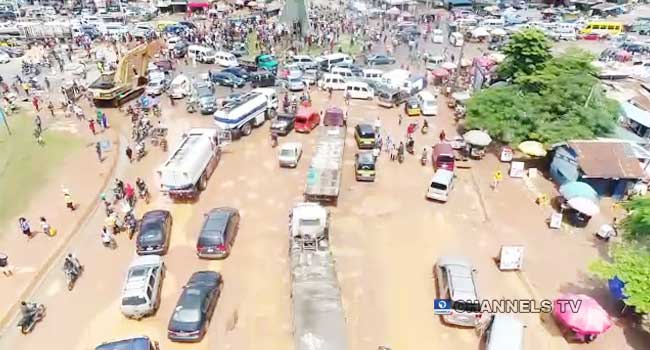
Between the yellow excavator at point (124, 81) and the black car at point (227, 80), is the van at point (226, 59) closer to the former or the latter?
the black car at point (227, 80)

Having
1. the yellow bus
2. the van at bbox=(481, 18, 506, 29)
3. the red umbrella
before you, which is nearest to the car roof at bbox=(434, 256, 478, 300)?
the red umbrella

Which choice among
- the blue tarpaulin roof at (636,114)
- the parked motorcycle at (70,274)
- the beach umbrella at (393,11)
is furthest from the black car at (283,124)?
the beach umbrella at (393,11)

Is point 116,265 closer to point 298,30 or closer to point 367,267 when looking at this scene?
point 367,267

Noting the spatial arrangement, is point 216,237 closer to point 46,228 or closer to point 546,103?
point 46,228

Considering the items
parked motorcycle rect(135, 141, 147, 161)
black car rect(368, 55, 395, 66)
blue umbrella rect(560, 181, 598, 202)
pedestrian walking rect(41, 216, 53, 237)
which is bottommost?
pedestrian walking rect(41, 216, 53, 237)

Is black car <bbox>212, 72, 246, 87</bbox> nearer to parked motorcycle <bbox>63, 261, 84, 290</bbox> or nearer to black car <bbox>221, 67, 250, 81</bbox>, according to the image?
black car <bbox>221, 67, 250, 81</bbox>

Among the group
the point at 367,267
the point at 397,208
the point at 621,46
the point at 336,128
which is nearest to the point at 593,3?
the point at 621,46
